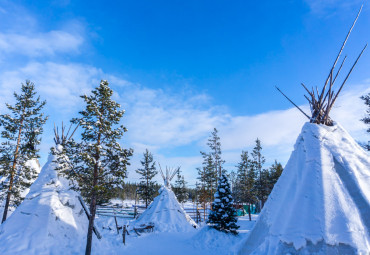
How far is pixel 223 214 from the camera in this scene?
47.4 feet

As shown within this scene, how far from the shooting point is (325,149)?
631 cm

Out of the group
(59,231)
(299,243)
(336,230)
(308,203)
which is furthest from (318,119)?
(59,231)

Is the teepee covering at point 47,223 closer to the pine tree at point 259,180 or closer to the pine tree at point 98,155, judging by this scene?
the pine tree at point 98,155

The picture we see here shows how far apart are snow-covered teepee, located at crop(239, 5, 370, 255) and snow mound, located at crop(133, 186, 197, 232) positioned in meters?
13.4

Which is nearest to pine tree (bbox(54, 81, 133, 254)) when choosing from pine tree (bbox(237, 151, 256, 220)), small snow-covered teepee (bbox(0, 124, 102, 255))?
small snow-covered teepee (bbox(0, 124, 102, 255))

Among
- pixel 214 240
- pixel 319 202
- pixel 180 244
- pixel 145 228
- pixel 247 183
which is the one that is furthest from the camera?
pixel 247 183

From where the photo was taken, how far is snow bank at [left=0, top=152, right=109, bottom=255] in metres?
9.45

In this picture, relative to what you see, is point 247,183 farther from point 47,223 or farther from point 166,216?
point 47,223

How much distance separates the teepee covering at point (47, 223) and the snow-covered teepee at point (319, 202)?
954 cm

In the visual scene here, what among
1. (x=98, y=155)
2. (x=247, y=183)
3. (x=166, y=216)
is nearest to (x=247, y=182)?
(x=247, y=183)

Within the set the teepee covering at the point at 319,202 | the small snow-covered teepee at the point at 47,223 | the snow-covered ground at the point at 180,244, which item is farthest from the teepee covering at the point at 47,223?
the teepee covering at the point at 319,202

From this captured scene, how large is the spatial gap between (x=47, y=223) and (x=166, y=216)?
39.0ft

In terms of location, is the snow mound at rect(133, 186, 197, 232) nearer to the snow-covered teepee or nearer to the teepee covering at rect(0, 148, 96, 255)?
the teepee covering at rect(0, 148, 96, 255)

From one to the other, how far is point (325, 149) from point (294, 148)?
112cm
